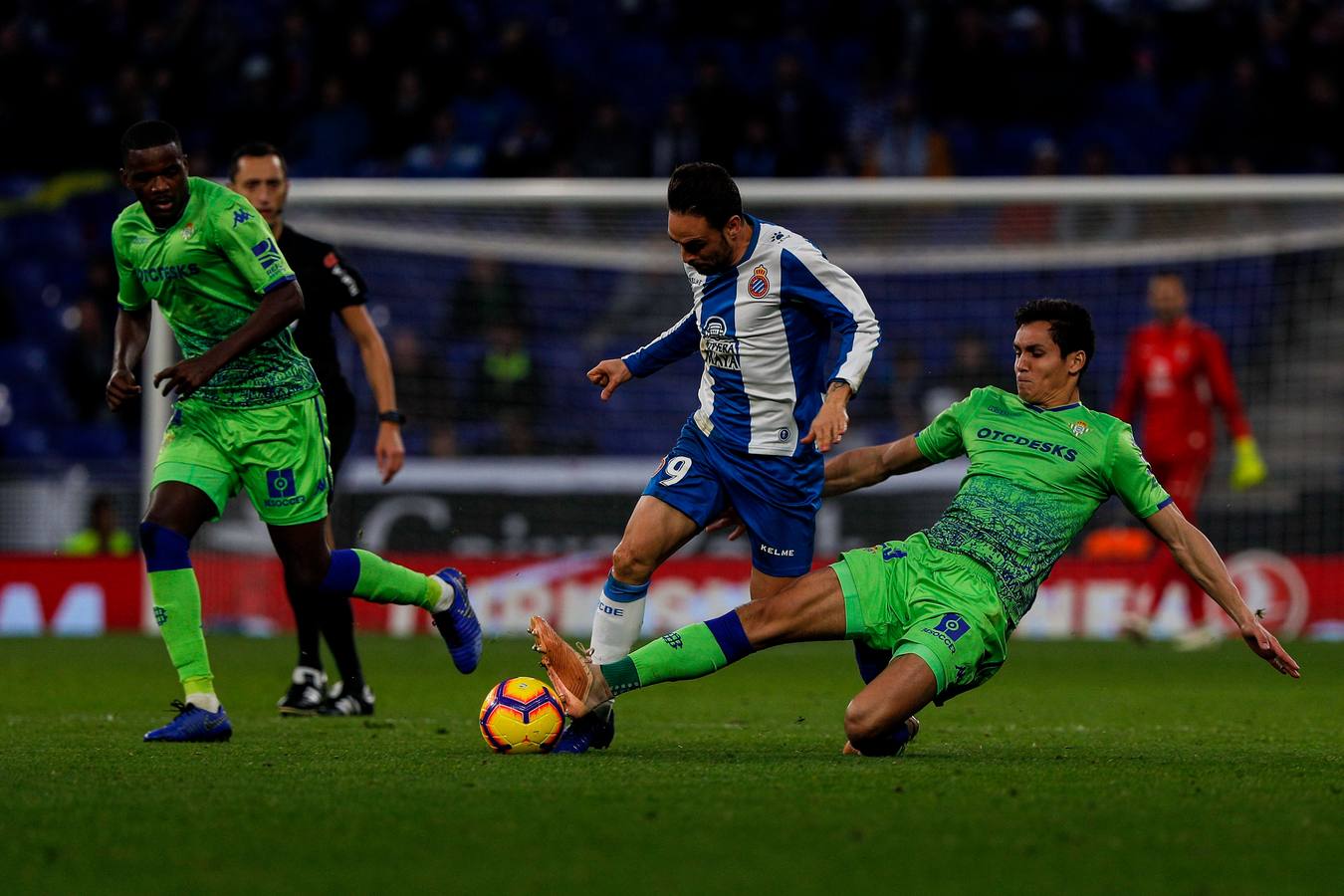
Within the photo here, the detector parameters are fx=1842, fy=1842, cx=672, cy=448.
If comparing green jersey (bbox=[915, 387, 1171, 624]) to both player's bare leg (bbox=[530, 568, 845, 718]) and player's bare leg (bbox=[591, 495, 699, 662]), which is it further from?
player's bare leg (bbox=[591, 495, 699, 662])

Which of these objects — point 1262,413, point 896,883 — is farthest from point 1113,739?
point 1262,413

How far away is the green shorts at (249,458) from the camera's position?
239 inches

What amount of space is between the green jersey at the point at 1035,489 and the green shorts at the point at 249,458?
2.13 meters

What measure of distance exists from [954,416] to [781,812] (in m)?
2.02

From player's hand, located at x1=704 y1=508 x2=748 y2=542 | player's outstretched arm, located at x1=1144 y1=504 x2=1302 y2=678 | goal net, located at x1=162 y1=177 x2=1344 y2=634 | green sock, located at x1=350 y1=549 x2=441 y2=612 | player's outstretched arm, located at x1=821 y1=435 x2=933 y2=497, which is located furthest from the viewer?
goal net, located at x1=162 y1=177 x2=1344 y2=634

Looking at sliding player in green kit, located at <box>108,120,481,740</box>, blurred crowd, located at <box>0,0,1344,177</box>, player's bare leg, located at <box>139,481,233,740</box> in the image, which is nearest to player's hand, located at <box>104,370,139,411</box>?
sliding player in green kit, located at <box>108,120,481,740</box>

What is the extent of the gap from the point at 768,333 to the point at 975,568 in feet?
3.37

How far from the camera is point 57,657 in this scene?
35.2ft

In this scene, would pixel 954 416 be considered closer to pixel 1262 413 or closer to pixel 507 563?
pixel 507 563

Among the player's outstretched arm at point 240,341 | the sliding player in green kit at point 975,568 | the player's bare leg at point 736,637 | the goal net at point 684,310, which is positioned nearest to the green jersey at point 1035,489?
the sliding player in green kit at point 975,568

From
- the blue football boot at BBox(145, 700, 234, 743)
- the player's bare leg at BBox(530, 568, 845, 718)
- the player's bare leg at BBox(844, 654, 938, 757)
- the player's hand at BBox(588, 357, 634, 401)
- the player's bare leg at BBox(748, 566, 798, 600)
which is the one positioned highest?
the player's hand at BBox(588, 357, 634, 401)

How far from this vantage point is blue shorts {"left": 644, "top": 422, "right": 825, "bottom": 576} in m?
5.86

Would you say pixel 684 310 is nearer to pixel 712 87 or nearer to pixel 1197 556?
pixel 712 87

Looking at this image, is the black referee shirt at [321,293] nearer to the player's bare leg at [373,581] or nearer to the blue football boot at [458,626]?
the player's bare leg at [373,581]
